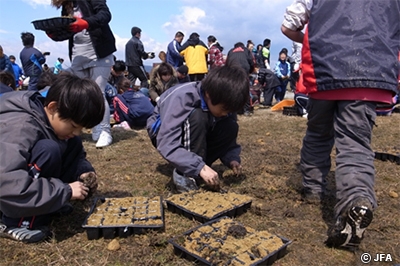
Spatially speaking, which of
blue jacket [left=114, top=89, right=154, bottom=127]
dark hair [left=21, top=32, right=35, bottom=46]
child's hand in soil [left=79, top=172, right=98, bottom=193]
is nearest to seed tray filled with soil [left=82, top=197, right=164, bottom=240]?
child's hand in soil [left=79, top=172, right=98, bottom=193]

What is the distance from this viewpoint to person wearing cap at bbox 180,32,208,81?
9977 mm

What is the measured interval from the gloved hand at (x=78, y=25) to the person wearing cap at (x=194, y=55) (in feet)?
19.0

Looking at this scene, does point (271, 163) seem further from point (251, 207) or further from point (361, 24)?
point (361, 24)

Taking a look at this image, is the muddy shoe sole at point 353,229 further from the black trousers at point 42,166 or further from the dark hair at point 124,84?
the dark hair at point 124,84

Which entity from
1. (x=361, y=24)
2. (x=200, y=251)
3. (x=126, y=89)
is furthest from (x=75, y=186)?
(x=126, y=89)

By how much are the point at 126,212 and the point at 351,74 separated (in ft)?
5.84

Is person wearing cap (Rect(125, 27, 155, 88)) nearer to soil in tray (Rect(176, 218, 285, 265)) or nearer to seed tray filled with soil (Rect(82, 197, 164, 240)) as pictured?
seed tray filled with soil (Rect(82, 197, 164, 240))

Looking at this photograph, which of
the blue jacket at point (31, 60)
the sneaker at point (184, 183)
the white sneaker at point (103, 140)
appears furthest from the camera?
the blue jacket at point (31, 60)

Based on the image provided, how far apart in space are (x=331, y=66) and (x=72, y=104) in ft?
5.55

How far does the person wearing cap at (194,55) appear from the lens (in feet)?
32.7

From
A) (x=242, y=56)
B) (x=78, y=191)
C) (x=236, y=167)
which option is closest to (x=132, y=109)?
(x=236, y=167)

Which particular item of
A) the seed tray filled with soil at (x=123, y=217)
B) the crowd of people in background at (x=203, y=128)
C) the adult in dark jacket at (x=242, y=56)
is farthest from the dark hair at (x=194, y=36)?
the seed tray filled with soil at (x=123, y=217)

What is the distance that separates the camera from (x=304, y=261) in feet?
6.64

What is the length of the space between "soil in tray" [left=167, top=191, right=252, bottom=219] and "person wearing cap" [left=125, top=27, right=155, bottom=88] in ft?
24.4
